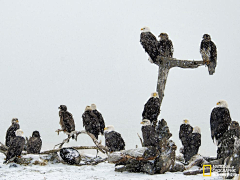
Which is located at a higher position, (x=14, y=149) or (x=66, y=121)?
(x=66, y=121)

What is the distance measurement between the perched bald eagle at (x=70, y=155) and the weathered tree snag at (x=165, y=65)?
3.20 m

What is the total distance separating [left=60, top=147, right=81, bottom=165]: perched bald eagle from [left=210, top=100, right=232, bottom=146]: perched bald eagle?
3622 millimetres

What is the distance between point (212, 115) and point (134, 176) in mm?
2656

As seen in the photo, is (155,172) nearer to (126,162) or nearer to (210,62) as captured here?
(126,162)

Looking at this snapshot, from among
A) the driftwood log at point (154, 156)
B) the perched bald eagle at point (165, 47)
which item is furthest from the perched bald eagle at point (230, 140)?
the perched bald eagle at point (165, 47)

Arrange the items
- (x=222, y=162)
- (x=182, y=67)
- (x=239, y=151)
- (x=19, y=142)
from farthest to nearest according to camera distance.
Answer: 1. (x=182, y=67)
2. (x=19, y=142)
3. (x=222, y=162)
4. (x=239, y=151)

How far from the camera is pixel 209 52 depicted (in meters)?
9.14

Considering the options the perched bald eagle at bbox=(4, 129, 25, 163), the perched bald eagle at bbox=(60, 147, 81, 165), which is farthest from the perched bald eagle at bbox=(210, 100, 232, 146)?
the perched bald eagle at bbox=(4, 129, 25, 163)

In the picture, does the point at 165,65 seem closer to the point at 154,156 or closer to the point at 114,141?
the point at 114,141

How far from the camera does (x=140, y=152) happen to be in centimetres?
628

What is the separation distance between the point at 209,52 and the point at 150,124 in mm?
3196

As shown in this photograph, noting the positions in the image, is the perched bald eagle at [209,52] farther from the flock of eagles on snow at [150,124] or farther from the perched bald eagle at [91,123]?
the perched bald eagle at [91,123]

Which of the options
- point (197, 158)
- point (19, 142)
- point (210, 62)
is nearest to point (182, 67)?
point (210, 62)

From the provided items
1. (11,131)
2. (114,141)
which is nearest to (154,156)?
(114,141)
